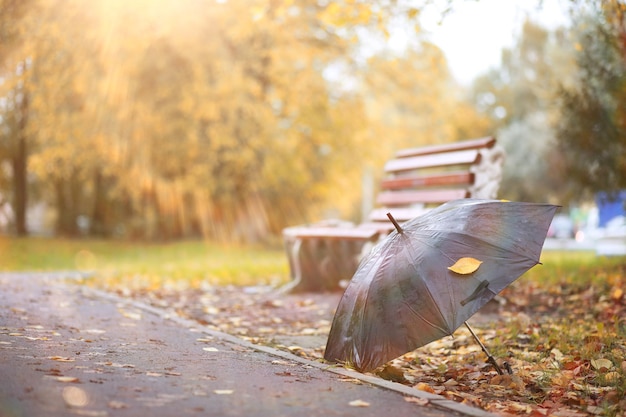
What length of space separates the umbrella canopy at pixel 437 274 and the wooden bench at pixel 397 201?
3506mm

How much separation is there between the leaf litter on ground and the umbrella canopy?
0.42 m

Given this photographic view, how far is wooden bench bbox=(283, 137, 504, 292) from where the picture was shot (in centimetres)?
910

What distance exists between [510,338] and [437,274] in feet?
7.96

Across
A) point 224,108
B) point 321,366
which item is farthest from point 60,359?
point 224,108

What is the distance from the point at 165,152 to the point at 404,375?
1879 centimetres

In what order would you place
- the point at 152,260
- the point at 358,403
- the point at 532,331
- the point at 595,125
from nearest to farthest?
1. the point at 358,403
2. the point at 532,331
3. the point at 595,125
4. the point at 152,260

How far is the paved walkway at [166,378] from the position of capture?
165 inches

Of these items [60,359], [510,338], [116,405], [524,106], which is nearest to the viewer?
[116,405]

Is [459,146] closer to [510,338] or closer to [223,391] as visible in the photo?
[510,338]

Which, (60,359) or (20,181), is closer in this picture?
(60,359)

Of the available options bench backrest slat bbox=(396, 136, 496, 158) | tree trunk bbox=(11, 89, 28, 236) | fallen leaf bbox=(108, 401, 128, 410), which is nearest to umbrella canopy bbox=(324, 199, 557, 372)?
fallen leaf bbox=(108, 401, 128, 410)

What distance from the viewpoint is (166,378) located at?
491 centimetres

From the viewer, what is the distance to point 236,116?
22391 mm

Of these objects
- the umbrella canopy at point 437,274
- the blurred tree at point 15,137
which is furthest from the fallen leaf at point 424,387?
the blurred tree at point 15,137
